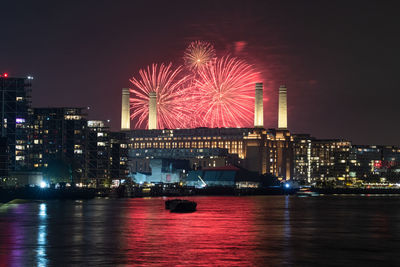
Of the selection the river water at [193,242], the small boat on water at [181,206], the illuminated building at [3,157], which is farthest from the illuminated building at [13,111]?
the river water at [193,242]

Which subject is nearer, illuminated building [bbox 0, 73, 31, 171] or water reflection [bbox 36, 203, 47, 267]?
water reflection [bbox 36, 203, 47, 267]

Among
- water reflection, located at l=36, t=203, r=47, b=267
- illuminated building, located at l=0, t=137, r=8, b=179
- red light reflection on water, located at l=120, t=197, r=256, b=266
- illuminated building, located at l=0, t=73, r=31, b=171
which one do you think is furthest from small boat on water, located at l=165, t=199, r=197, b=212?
illuminated building, located at l=0, t=73, r=31, b=171

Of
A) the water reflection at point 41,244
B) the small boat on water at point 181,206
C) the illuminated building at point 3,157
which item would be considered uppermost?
the illuminated building at point 3,157

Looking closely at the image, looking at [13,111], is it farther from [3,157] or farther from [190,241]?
[190,241]

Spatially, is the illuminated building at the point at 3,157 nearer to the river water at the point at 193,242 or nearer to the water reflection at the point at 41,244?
the river water at the point at 193,242

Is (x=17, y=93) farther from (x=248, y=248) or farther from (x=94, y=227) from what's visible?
(x=248, y=248)

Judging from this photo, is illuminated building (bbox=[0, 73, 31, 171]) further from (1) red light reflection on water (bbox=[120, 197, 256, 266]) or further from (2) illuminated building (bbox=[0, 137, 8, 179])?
(1) red light reflection on water (bbox=[120, 197, 256, 266])

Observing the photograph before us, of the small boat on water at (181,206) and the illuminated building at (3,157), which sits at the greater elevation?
the illuminated building at (3,157)

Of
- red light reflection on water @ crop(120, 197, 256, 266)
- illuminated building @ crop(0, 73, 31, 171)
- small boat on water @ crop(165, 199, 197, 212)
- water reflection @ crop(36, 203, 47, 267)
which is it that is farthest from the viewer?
illuminated building @ crop(0, 73, 31, 171)

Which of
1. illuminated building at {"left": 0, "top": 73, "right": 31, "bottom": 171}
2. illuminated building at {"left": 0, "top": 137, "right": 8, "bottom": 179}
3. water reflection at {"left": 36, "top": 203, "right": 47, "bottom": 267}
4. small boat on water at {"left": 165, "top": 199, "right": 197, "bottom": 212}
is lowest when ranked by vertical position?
water reflection at {"left": 36, "top": 203, "right": 47, "bottom": 267}

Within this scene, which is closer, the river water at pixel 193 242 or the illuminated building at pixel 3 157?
the river water at pixel 193 242
